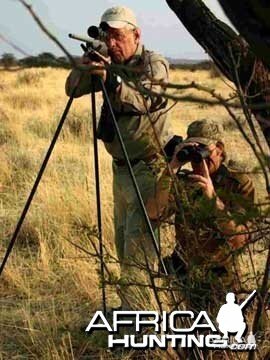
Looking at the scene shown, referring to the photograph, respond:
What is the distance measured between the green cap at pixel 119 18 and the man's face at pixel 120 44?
4 centimetres

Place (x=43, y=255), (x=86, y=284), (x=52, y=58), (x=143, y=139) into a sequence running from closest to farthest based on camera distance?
(x=52, y=58) → (x=143, y=139) → (x=86, y=284) → (x=43, y=255)

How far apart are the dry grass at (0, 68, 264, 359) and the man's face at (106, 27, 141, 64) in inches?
33.4

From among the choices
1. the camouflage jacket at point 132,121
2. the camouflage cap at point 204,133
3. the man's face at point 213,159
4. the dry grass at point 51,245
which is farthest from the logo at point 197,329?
the camouflage jacket at point 132,121

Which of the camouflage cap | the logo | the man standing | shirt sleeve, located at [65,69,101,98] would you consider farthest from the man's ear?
the logo

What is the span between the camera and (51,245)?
5371 millimetres

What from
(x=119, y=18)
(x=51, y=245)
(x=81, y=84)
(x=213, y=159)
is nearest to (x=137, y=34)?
(x=119, y=18)

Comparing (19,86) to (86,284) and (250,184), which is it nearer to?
(86,284)

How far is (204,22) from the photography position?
6.61 feet

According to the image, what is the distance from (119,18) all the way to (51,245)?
77.0 inches

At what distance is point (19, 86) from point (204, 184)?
62.6 ft

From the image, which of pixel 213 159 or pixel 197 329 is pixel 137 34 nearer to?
pixel 213 159

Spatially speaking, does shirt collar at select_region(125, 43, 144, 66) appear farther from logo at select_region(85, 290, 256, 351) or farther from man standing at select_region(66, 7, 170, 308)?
logo at select_region(85, 290, 256, 351)

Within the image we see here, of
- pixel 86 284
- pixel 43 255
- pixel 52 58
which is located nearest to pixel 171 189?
pixel 52 58

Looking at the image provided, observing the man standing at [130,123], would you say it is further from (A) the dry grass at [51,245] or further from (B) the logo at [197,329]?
(B) the logo at [197,329]
